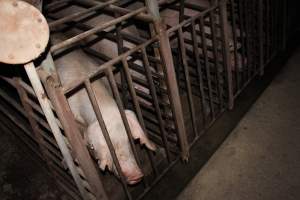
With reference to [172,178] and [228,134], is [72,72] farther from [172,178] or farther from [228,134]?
[228,134]

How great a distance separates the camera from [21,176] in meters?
3.15

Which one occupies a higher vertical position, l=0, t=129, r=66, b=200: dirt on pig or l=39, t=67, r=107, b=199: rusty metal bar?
l=39, t=67, r=107, b=199: rusty metal bar

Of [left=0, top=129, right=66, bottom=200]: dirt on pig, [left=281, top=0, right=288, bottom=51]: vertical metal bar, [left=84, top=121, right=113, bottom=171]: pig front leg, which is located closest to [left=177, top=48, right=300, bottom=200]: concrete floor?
[left=281, top=0, right=288, bottom=51]: vertical metal bar

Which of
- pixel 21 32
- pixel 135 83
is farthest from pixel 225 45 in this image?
pixel 21 32

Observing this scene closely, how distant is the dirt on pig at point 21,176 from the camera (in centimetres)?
294

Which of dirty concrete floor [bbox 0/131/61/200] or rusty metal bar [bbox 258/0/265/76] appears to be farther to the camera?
rusty metal bar [bbox 258/0/265/76]

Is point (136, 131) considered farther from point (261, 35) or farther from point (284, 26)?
point (284, 26)

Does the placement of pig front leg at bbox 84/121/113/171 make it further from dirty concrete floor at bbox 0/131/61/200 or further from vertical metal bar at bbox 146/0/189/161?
dirty concrete floor at bbox 0/131/61/200

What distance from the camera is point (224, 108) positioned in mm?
3131

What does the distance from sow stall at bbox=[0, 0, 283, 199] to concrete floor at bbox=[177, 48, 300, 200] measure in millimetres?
263

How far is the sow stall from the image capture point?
1898 millimetres

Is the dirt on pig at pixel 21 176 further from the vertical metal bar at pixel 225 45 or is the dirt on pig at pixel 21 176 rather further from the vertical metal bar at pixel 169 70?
the vertical metal bar at pixel 225 45

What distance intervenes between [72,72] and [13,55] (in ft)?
4.60

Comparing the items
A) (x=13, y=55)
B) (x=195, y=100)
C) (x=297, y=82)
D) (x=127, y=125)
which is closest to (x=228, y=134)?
(x=195, y=100)
